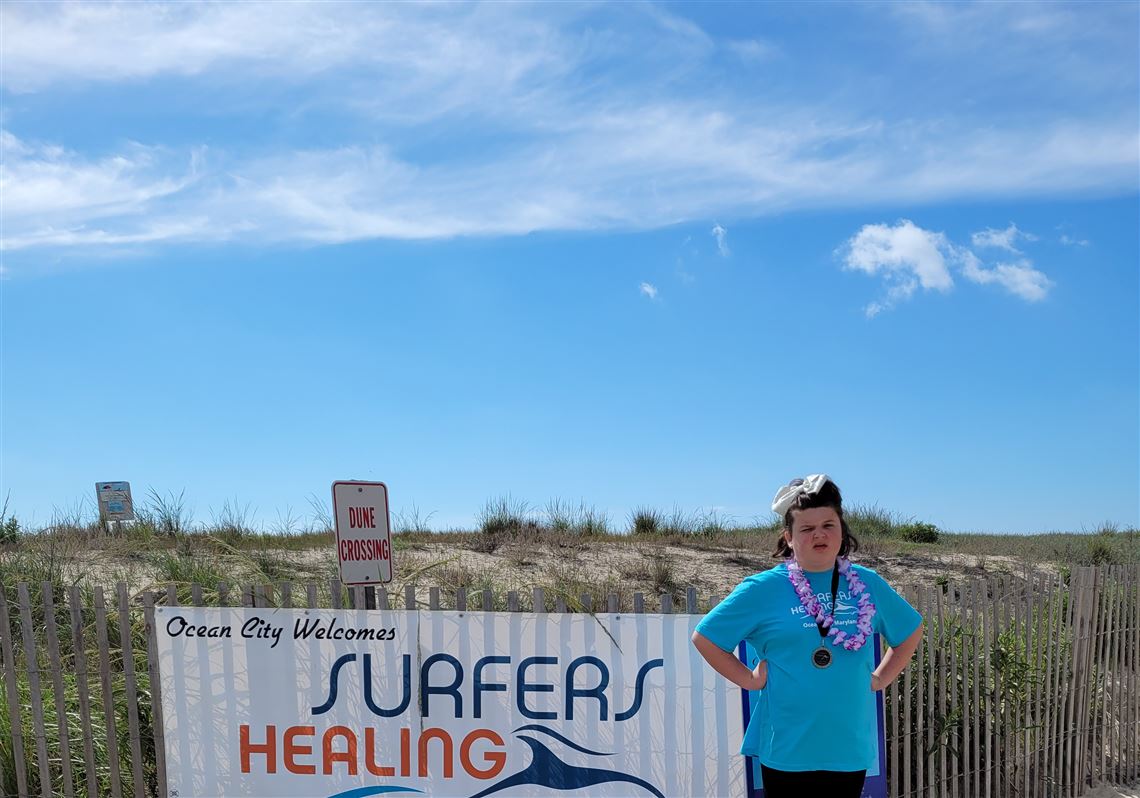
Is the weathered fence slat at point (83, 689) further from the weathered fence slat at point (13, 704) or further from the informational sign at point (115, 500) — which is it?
the informational sign at point (115, 500)

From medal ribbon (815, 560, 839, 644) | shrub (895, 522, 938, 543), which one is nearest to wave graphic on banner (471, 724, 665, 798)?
medal ribbon (815, 560, 839, 644)

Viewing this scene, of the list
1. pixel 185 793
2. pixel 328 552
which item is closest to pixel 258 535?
pixel 328 552

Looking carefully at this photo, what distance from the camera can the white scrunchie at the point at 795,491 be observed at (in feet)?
13.6

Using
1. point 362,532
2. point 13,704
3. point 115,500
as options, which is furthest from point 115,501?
point 362,532

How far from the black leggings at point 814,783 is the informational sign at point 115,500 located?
14.4m

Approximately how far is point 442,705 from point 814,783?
262 cm

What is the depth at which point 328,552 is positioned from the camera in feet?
45.0

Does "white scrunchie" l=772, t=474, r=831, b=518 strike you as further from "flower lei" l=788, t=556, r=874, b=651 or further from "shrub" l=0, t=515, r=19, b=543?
"shrub" l=0, t=515, r=19, b=543

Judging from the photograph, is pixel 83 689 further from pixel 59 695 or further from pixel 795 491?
pixel 795 491

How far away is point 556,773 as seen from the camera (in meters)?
6.04

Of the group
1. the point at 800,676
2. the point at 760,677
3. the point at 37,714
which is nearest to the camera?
the point at 800,676

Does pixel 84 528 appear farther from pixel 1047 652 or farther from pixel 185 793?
pixel 1047 652

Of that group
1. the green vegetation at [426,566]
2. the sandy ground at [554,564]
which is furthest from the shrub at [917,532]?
the sandy ground at [554,564]

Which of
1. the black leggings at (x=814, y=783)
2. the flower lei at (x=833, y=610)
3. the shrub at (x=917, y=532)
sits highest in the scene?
the flower lei at (x=833, y=610)
